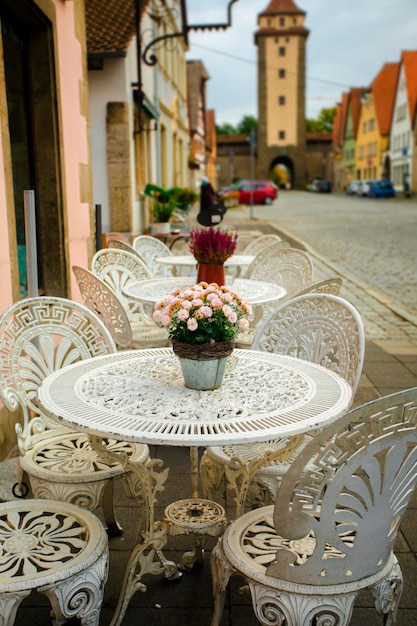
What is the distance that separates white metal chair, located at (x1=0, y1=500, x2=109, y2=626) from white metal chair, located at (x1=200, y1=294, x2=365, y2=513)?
0.63 m

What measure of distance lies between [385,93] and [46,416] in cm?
5927

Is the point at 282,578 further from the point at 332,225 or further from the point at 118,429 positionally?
the point at 332,225

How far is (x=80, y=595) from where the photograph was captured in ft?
6.21

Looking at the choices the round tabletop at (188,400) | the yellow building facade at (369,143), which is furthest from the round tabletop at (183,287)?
the yellow building facade at (369,143)

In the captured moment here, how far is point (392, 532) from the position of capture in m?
1.92

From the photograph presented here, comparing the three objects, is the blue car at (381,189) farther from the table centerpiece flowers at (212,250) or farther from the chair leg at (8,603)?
the chair leg at (8,603)

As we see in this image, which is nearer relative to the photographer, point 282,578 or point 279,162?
point 282,578

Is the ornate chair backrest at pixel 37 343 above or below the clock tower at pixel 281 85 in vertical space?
below

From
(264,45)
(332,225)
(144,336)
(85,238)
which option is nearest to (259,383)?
(144,336)

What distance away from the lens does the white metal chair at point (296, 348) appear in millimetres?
2607

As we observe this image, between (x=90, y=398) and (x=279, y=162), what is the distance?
67697 millimetres

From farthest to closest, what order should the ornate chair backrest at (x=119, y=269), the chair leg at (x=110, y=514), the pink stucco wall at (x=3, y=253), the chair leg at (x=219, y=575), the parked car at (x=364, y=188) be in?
the parked car at (x=364, y=188) → the ornate chair backrest at (x=119, y=269) → the pink stucco wall at (x=3, y=253) → the chair leg at (x=110, y=514) → the chair leg at (x=219, y=575)

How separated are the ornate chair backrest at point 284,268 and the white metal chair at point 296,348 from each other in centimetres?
207

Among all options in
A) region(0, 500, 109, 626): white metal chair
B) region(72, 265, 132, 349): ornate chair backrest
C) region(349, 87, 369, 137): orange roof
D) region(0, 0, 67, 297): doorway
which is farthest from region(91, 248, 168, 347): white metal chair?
region(349, 87, 369, 137): orange roof
